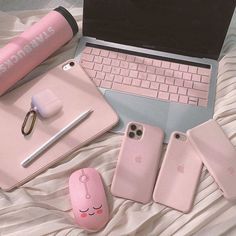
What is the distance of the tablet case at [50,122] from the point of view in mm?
751

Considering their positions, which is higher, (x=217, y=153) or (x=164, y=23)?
(x=164, y=23)

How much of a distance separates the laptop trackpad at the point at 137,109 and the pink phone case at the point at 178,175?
5 cm

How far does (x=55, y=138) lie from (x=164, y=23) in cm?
31

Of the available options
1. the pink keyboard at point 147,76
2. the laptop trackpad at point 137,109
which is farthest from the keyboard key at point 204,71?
the laptop trackpad at point 137,109

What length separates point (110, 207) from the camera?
0.73 meters

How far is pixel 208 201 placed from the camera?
2.41 ft

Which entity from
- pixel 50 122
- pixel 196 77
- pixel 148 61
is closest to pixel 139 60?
pixel 148 61

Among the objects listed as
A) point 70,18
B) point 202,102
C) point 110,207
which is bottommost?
point 110,207

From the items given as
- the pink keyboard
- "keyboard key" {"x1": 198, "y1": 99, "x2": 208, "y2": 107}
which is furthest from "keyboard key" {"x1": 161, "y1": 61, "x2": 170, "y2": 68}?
"keyboard key" {"x1": 198, "y1": 99, "x2": 208, "y2": 107}

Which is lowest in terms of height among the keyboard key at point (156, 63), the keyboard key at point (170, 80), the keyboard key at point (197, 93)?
the keyboard key at point (197, 93)

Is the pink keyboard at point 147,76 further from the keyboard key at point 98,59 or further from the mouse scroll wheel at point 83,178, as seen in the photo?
the mouse scroll wheel at point 83,178

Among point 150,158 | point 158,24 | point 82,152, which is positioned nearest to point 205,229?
point 150,158

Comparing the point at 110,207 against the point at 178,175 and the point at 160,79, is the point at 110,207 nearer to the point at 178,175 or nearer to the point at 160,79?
the point at 178,175

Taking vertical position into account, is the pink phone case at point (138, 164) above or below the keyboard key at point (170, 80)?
below
